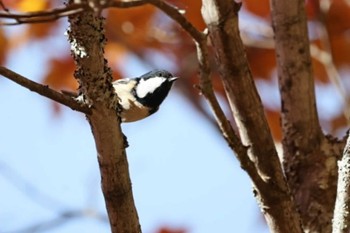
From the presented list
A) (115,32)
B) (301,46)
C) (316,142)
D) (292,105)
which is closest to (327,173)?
(316,142)

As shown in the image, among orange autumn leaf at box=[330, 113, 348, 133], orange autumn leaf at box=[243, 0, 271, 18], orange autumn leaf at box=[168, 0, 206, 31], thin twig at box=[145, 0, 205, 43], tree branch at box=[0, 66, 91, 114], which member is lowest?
tree branch at box=[0, 66, 91, 114]

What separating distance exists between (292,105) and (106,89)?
788 mm

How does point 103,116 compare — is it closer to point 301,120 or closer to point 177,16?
point 177,16

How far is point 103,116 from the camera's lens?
1.40 meters

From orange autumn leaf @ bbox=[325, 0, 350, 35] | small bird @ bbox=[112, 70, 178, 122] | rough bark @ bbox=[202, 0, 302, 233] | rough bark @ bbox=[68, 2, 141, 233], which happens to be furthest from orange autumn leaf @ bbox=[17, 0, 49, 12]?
rough bark @ bbox=[68, 2, 141, 233]

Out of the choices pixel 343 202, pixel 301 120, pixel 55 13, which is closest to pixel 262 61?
pixel 301 120

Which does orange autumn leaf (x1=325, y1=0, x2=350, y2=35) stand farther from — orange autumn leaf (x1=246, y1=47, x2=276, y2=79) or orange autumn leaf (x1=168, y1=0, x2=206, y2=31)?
orange autumn leaf (x1=168, y1=0, x2=206, y2=31)

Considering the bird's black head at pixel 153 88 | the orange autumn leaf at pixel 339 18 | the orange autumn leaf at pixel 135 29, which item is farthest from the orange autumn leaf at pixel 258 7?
the bird's black head at pixel 153 88

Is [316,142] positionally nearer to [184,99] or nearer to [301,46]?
[301,46]

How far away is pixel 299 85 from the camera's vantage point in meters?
2.03

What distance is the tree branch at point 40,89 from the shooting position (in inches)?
49.0

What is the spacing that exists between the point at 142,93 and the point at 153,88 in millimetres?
105

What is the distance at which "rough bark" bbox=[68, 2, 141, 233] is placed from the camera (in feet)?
4.49

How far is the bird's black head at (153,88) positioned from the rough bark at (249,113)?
0.28 metres
